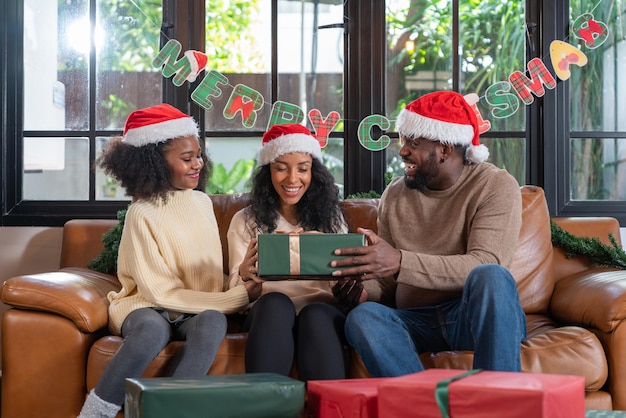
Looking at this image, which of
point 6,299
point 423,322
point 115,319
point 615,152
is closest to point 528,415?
point 423,322

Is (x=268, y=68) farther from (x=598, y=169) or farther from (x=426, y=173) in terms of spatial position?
(x=598, y=169)

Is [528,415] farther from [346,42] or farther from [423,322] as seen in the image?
[346,42]

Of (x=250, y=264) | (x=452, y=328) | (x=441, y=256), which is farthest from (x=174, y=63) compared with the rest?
(x=452, y=328)

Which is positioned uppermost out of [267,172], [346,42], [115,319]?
[346,42]

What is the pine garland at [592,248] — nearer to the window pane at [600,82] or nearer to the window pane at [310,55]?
the window pane at [600,82]

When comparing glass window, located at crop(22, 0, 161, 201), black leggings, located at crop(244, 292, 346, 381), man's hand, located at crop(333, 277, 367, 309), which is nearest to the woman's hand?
black leggings, located at crop(244, 292, 346, 381)

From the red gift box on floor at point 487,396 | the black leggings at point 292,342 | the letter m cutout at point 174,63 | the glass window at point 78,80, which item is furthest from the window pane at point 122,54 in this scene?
the red gift box on floor at point 487,396

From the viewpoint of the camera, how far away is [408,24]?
11.2ft

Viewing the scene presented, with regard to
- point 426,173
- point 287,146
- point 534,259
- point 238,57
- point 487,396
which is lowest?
point 487,396

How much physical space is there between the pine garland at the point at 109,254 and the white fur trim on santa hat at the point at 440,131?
113 centimetres

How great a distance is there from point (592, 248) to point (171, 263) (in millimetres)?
1438

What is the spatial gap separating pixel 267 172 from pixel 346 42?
963 millimetres

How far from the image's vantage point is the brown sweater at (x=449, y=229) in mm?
2113

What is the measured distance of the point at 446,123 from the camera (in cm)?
237
